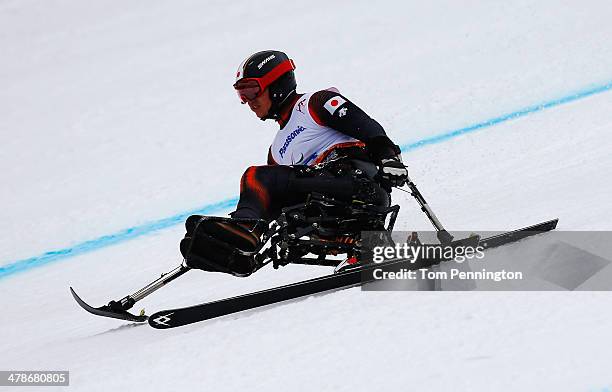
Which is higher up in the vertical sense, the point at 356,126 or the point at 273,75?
the point at 273,75

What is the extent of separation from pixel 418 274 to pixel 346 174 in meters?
0.74

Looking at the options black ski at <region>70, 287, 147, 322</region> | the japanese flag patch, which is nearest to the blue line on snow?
black ski at <region>70, 287, 147, 322</region>

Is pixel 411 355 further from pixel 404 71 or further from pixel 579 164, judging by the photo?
pixel 404 71

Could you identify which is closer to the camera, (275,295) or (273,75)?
(275,295)

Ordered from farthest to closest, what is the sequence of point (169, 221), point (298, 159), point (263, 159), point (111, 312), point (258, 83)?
point (263, 159) → point (169, 221) → point (298, 159) → point (258, 83) → point (111, 312)

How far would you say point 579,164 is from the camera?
6809 millimetres

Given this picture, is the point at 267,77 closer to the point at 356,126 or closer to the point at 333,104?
the point at 333,104

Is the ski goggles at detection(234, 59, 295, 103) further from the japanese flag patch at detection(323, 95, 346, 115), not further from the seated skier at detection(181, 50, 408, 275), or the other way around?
the japanese flag patch at detection(323, 95, 346, 115)

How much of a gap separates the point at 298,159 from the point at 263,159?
14.8 feet

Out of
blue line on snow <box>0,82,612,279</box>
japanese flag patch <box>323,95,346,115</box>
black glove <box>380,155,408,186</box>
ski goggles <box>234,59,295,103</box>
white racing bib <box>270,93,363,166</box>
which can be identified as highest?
ski goggles <box>234,59,295,103</box>

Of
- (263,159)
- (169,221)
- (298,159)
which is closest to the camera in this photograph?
(298,159)

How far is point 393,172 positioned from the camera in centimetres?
460

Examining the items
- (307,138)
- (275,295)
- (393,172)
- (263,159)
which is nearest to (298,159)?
(307,138)

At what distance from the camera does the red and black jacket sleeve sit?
188 inches
